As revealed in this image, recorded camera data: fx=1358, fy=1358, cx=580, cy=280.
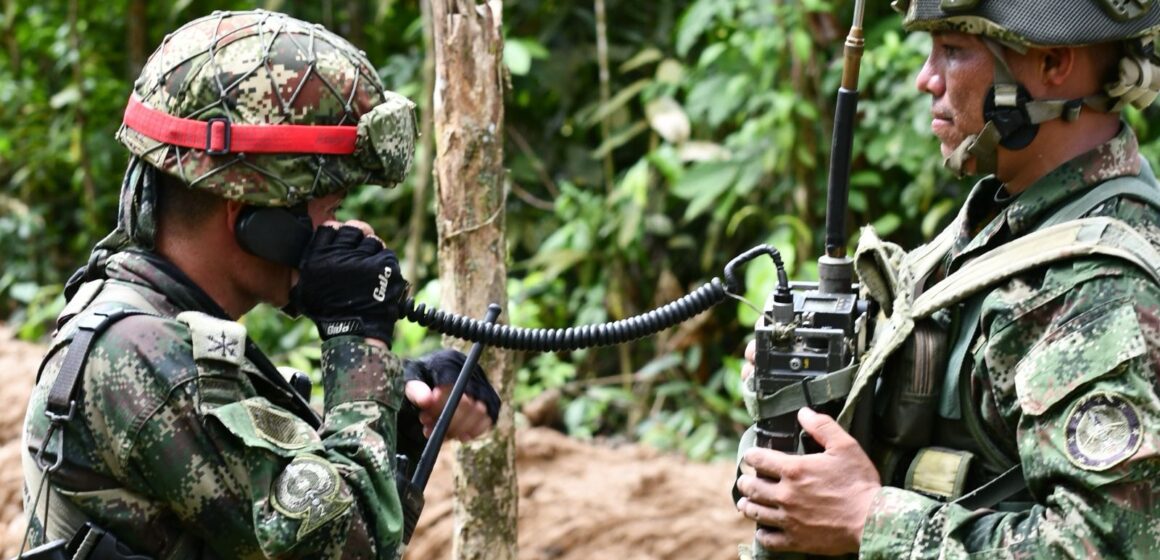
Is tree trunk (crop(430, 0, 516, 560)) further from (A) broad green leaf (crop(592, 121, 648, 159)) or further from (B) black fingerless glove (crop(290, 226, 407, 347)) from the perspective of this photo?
(A) broad green leaf (crop(592, 121, 648, 159))

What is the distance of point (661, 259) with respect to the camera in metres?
8.09

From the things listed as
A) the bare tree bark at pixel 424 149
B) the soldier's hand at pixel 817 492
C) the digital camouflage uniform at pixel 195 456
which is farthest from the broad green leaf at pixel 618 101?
the digital camouflage uniform at pixel 195 456

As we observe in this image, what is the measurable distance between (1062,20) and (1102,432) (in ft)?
2.58

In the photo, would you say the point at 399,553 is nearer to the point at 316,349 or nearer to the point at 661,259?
the point at 316,349

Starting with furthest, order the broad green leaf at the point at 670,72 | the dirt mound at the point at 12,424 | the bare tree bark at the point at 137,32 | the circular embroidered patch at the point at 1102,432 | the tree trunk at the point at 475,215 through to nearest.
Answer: the bare tree bark at the point at 137,32 < the broad green leaf at the point at 670,72 < the dirt mound at the point at 12,424 < the tree trunk at the point at 475,215 < the circular embroidered patch at the point at 1102,432

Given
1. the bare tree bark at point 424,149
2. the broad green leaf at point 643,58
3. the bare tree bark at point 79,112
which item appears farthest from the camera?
the bare tree bark at point 79,112

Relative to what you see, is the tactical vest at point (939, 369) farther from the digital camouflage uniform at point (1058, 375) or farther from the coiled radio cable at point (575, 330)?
the coiled radio cable at point (575, 330)

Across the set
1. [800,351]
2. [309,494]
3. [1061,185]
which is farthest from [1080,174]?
[309,494]

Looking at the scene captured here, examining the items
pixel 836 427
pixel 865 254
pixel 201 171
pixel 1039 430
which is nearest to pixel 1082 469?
pixel 1039 430

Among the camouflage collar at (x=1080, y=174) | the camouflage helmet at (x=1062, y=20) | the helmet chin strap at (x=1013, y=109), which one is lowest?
the camouflage collar at (x=1080, y=174)

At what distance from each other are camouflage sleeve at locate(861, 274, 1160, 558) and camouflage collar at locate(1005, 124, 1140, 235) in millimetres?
291

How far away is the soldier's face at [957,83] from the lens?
272 centimetres

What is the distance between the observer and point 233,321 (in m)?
2.71

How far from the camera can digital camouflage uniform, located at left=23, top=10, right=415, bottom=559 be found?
2480 millimetres
